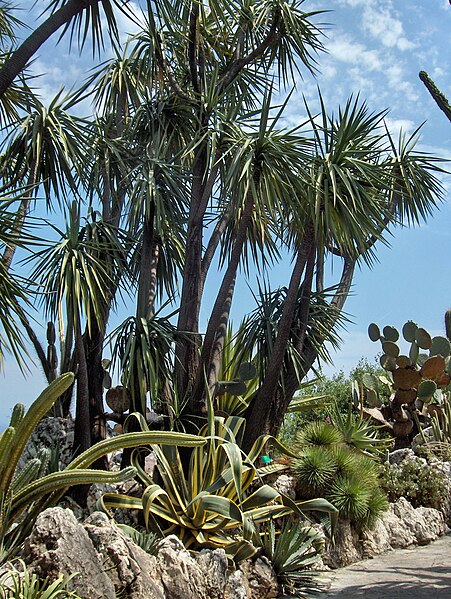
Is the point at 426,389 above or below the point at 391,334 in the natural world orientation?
below

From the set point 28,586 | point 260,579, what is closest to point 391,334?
point 260,579

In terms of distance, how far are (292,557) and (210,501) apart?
90 cm

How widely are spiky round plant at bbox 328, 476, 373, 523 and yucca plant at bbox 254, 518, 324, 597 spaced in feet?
2.64

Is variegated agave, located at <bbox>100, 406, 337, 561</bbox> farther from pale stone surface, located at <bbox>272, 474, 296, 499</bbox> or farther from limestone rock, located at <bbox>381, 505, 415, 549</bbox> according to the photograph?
limestone rock, located at <bbox>381, 505, 415, 549</bbox>

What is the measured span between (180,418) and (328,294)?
2.54 metres

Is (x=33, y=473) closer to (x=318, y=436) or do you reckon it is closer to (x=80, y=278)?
(x=80, y=278)

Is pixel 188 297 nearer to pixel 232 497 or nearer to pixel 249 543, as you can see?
pixel 232 497

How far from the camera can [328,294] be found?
866cm

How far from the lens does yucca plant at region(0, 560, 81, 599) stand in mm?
3648

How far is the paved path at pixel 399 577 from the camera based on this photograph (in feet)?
17.7

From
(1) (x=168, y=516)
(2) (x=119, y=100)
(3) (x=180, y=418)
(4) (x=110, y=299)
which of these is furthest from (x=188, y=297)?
(2) (x=119, y=100)

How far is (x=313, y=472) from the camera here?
23.2 ft

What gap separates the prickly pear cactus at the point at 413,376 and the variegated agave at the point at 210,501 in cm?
455

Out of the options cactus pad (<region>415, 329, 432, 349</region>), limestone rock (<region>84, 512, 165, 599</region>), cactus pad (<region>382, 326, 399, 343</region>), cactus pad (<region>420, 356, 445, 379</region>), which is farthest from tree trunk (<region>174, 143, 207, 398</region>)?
cactus pad (<region>415, 329, 432, 349</region>)
